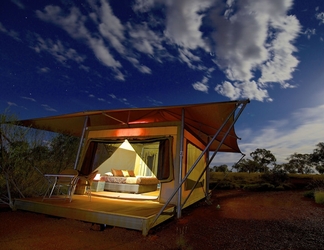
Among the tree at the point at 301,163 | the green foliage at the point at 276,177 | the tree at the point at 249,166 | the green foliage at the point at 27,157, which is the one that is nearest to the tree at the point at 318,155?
the tree at the point at 301,163

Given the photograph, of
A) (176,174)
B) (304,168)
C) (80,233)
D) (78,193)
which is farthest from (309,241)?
(304,168)

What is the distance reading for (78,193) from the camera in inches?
199

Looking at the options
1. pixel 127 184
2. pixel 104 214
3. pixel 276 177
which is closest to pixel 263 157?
pixel 276 177

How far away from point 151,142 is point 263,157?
23261mm

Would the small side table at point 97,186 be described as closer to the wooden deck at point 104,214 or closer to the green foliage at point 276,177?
the wooden deck at point 104,214

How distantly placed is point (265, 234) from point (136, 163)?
6.14 m

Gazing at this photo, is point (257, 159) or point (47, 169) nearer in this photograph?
point (47, 169)

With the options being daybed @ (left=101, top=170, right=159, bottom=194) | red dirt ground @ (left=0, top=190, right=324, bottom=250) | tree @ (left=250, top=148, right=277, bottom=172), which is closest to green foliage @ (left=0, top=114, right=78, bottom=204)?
red dirt ground @ (left=0, top=190, right=324, bottom=250)

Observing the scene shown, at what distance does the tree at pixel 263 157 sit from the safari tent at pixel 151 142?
1951cm

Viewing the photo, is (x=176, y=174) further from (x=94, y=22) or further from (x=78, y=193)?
(x=94, y=22)

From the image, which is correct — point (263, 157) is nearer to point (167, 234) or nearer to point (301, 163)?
Result: point (301, 163)

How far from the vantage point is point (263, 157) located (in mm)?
23234

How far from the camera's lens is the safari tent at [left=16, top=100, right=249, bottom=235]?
133 inches

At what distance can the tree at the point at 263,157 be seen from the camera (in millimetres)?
22703
